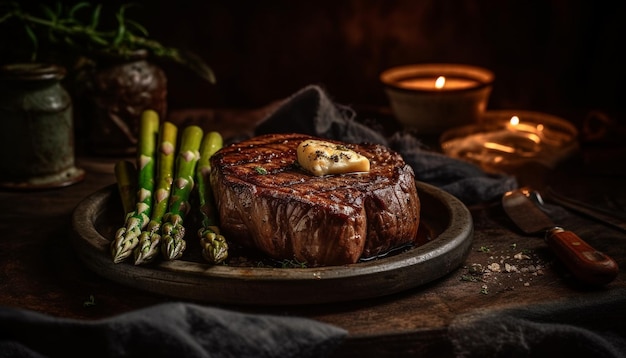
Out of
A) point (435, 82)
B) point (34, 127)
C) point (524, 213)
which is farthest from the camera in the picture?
point (435, 82)

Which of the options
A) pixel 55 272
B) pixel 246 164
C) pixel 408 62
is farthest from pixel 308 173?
pixel 408 62

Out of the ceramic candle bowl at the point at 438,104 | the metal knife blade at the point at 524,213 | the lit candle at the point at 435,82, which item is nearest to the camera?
the metal knife blade at the point at 524,213

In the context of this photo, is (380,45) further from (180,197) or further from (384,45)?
(180,197)

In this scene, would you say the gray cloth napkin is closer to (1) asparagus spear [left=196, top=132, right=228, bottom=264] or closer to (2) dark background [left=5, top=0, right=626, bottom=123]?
(1) asparagus spear [left=196, top=132, right=228, bottom=264]

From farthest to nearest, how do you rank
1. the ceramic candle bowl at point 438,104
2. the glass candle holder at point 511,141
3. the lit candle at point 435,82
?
the lit candle at point 435,82 → the ceramic candle bowl at point 438,104 → the glass candle holder at point 511,141

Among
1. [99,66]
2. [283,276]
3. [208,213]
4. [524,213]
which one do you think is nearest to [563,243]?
[524,213]

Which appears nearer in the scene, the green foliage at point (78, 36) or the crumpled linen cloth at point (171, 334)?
the crumpled linen cloth at point (171, 334)

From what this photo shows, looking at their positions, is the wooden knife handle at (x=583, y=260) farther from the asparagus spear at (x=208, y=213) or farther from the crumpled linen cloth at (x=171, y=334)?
the asparagus spear at (x=208, y=213)

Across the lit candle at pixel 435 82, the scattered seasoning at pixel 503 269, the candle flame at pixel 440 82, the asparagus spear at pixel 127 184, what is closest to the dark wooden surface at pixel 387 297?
the scattered seasoning at pixel 503 269

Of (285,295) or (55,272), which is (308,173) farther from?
(55,272)
